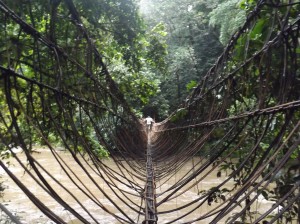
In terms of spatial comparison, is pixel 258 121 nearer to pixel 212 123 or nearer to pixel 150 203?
pixel 212 123

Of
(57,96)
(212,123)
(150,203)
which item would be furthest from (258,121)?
(57,96)

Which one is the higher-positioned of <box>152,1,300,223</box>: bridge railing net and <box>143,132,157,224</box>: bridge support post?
<box>152,1,300,223</box>: bridge railing net

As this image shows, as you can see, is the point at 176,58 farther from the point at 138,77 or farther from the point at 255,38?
the point at 255,38


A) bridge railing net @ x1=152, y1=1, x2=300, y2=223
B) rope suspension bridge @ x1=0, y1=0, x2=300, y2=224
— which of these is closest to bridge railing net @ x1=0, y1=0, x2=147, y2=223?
rope suspension bridge @ x1=0, y1=0, x2=300, y2=224

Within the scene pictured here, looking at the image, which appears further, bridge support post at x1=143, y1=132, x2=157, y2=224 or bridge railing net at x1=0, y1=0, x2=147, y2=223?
bridge support post at x1=143, y1=132, x2=157, y2=224

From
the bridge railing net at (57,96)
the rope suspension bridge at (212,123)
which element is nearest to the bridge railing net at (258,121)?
the rope suspension bridge at (212,123)

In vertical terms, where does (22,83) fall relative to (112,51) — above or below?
below

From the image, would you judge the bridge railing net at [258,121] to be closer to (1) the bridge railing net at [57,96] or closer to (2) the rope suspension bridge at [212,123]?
(2) the rope suspension bridge at [212,123]

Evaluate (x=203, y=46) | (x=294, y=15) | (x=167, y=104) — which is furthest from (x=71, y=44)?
(x=203, y=46)

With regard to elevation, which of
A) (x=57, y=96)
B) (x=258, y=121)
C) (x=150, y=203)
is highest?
(x=57, y=96)

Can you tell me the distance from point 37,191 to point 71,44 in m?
4.03

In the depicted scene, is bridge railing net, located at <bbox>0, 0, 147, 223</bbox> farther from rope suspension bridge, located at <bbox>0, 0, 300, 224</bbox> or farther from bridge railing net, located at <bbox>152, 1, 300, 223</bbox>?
bridge railing net, located at <bbox>152, 1, 300, 223</bbox>

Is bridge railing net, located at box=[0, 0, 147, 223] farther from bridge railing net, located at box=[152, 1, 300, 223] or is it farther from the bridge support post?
bridge railing net, located at box=[152, 1, 300, 223]

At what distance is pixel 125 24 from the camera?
3.35m
